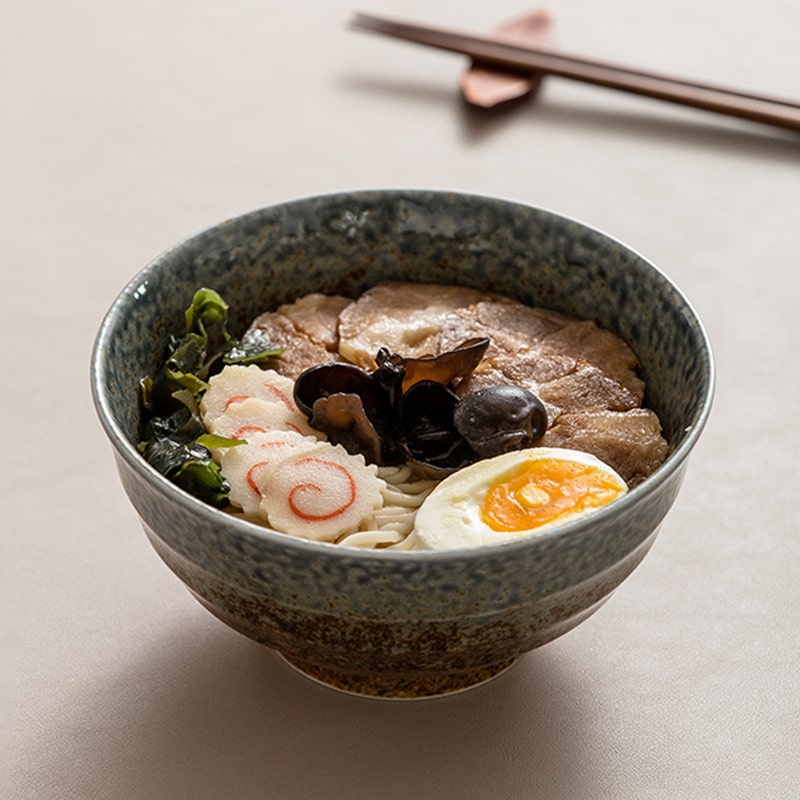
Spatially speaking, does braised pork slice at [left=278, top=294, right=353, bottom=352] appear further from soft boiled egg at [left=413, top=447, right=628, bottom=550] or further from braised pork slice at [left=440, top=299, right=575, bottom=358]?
soft boiled egg at [left=413, top=447, right=628, bottom=550]

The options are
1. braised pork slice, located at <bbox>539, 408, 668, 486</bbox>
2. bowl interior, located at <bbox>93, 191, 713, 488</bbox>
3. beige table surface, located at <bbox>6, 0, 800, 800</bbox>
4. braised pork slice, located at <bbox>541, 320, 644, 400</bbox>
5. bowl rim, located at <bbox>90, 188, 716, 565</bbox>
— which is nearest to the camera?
bowl rim, located at <bbox>90, 188, 716, 565</bbox>

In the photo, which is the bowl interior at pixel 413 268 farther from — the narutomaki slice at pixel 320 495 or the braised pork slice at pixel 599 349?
the narutomaki slice at pixel 320 495

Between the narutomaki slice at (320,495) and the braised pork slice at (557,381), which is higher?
the braised pork slice at (557,381)

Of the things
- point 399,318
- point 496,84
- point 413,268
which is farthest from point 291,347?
point 496,84

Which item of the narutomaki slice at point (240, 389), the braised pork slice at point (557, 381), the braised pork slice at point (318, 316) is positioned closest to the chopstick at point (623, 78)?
the braised pork slice at point (318, 316)

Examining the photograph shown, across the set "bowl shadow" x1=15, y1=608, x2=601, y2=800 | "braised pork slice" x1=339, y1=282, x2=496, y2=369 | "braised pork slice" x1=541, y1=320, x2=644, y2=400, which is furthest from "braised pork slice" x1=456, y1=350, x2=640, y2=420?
"bowl shadow" x1=15, y1=608, x2=601, y2=800

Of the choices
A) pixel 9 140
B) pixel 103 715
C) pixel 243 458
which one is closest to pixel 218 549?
pixel 243 458
